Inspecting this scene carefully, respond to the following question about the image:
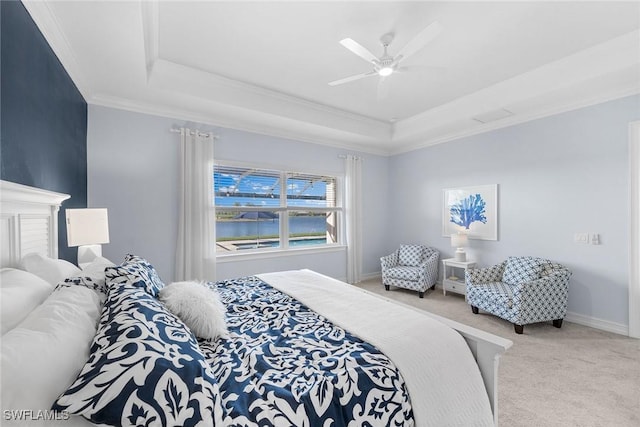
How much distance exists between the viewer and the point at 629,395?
6.22 ft

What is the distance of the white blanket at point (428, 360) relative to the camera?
3.74 feet

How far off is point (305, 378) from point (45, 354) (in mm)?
771

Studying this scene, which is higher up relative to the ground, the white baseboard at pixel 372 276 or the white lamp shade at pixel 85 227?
the white lamp shade at pixel 85 227

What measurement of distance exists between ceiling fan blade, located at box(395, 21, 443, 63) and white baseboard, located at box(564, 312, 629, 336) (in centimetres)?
342

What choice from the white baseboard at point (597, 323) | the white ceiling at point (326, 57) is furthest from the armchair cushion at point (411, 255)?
the white ceiling at point (326, 57)

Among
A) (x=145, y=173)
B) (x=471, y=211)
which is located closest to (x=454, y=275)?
(x=471, y=211)

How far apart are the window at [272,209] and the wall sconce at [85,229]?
1641mm

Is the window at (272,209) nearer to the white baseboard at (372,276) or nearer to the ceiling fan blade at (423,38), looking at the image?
the white baseboard at (372,276)

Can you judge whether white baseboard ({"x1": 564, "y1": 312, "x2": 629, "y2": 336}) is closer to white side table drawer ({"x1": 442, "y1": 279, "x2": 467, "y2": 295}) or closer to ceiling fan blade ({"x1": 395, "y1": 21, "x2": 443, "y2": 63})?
white side table drawer ({"x1": 442, "y1": 279, "x2": 467, "y2": 295})

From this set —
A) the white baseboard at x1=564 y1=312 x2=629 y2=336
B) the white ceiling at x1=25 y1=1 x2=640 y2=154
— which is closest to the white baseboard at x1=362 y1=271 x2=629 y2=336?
the white baseboard at x1=564 y1=312 x2=629 y2=336

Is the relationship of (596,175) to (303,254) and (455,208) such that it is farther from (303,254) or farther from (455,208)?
(303,254)

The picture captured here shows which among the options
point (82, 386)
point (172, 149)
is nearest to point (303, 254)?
point (172, 149)

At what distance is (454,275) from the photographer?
4.34m

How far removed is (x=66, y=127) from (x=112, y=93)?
0.86m
